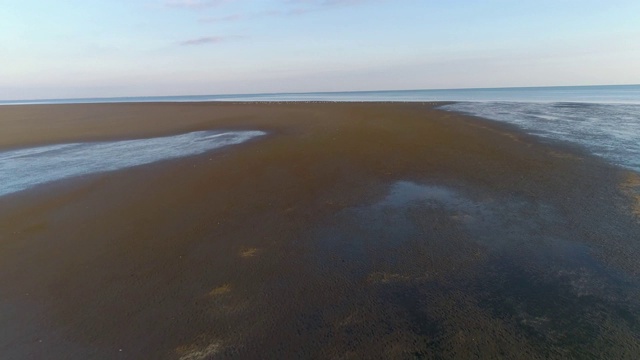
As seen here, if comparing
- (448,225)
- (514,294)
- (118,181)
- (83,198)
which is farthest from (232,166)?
(514,294)

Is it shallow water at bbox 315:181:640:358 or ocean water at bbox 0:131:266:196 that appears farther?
ocean water at bbox 0:131:266:196

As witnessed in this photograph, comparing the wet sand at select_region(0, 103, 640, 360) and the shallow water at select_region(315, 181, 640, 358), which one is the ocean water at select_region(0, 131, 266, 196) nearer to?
the wet sand at select_region(0, 103, 640, 360)

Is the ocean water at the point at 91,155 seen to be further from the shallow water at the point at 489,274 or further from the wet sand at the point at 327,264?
the shallow water at the point at 489,274

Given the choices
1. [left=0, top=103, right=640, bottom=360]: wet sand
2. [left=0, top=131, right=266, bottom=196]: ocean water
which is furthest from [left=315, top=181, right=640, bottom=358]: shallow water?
[left=0, top=131, right=266, bottom=196]: ocean water

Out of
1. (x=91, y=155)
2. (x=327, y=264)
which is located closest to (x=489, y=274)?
(x=327, y=264)

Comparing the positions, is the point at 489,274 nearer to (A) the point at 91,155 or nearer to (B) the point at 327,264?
(B) the point at 327,264

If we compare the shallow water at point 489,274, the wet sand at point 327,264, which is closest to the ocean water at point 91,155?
the wet sand at point 327,264
